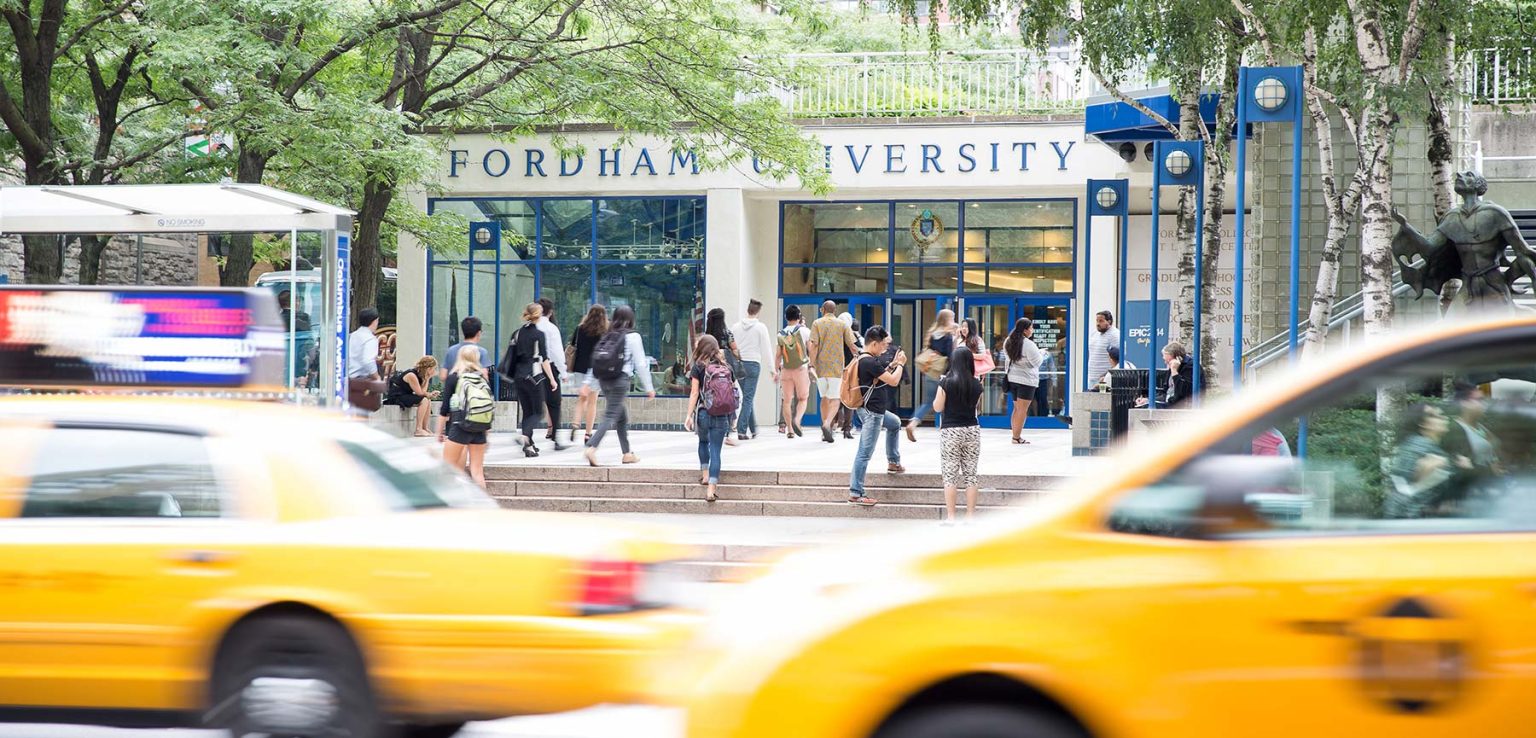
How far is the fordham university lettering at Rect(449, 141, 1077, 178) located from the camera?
25188 mm

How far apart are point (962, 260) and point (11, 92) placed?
1447 cm

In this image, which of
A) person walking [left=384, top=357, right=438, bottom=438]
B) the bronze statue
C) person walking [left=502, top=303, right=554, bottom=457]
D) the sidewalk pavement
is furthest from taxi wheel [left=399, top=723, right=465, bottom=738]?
person walking [left=384, top=357, right=438, bottom=438]

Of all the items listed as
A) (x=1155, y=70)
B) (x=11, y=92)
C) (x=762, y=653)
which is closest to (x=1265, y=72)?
(x=1155, y=70)

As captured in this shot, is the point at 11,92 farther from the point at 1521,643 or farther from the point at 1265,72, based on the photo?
the point at 1521,643

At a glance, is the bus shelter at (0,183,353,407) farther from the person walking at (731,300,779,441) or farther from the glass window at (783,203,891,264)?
the glass window at (783,203,891,264)

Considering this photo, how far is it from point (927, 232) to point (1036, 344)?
2.68 meters

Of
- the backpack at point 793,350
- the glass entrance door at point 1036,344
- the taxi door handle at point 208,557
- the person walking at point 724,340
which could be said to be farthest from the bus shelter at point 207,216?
the glass entrance door at point 1036,344

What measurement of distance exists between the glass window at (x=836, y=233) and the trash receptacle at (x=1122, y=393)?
8.79 metres

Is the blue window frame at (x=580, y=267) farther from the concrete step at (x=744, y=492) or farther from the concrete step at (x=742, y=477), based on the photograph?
the concrete step at (x=744, y=492)

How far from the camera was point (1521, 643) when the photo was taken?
3.39m

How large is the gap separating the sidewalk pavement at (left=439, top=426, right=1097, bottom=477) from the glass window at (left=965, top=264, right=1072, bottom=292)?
13.7ft

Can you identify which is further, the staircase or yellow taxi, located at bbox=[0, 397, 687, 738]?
the staircase

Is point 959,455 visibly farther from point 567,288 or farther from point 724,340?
point 567,288

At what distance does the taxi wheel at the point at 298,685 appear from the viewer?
5457 millimetres
